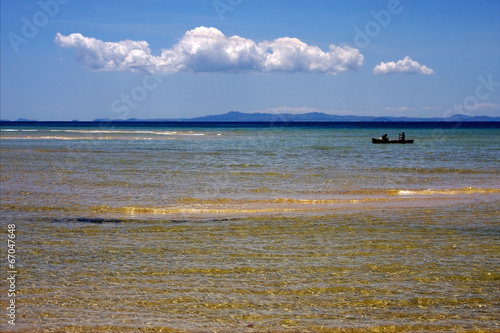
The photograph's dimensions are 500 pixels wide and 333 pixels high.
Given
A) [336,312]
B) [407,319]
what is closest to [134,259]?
[336,312]

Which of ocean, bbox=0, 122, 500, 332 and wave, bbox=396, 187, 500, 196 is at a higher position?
wave, bbox=396, 187, 500, 196

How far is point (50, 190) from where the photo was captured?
2031 centimetres

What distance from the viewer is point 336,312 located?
7453 mm

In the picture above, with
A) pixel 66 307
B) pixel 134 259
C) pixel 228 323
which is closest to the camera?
pixel 228 323

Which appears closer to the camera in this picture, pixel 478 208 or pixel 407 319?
pixel 407 319

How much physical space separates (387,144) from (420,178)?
39.5 metres

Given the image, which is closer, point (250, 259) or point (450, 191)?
point (250, 259)

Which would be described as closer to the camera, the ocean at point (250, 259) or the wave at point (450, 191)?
the ocean at point (250, 259)

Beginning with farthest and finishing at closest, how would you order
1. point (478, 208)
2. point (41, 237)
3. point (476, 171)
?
point (476, 171)
point (478, 208)
point (41, 237)

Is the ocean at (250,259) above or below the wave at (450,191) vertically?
below

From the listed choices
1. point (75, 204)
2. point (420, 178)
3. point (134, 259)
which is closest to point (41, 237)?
point (134, 259)

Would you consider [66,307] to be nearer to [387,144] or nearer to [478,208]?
[478,208]

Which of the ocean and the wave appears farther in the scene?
the wave

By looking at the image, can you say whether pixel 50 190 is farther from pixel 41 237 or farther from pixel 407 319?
pixel 407 319
